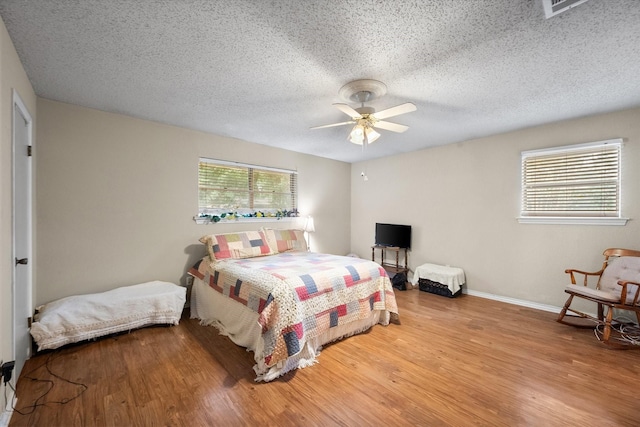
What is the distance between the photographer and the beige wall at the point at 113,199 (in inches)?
106

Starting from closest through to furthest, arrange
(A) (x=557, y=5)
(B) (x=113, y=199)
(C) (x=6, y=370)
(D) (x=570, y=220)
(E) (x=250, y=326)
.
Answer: (A) (x=557, y=5) → (C) (x=6, y=370) → (E) (x=250, y=326) → (B) (x=113, y=199) → (D) (x=570, y=220)

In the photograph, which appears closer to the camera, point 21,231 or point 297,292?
point 21,231

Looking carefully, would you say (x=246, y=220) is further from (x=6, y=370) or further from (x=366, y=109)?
(x=6, y=370)

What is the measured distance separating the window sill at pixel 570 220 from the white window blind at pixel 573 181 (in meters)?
0.09

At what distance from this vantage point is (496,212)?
3.86 m

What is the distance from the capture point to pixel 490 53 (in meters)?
1.88

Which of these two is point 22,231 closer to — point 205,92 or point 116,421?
point 116,421

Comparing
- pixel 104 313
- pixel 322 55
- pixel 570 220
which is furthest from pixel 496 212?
pixel 104 313

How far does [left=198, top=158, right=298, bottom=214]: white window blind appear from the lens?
3.82 meters

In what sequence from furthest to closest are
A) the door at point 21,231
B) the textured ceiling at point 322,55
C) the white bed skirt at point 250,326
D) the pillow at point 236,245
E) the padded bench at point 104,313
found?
the pillow at point 236,245, the padded bench at point 104,313, the white bed skirt at point 250,326, the door at point 21,231, the textured ceiling at point 322,55

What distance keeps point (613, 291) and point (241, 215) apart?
461cm

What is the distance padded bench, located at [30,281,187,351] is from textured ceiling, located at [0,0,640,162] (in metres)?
2.03

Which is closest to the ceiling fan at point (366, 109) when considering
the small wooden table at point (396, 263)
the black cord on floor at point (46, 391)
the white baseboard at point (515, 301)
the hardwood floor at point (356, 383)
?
the hardwood floor at point (356, 383)

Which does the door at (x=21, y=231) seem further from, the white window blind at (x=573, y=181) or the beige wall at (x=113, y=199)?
the white window blind at (x=573, y=181)
